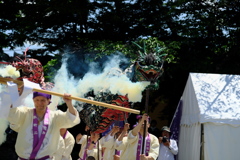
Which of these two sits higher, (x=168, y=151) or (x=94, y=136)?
(x=94, y=136)

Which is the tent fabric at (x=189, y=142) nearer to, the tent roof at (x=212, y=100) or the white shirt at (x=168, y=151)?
the tent roof at (x=212, y=100)

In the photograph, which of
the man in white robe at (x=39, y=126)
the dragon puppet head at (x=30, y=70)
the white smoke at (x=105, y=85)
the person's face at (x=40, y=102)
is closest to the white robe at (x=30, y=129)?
the man in white robe at (x=39, y=126)

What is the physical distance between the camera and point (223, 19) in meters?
13.1

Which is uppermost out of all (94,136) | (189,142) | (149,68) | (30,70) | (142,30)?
(142,30)

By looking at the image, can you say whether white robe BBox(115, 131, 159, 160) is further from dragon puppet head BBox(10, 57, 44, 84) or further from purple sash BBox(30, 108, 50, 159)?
purple sash BBox(30, 108, 50, 159)

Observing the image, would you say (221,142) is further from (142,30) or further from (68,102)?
(142,30)

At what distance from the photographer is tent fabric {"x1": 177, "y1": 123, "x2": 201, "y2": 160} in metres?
8.78

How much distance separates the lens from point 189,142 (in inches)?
366

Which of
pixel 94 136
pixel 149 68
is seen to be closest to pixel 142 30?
pixel 94 136

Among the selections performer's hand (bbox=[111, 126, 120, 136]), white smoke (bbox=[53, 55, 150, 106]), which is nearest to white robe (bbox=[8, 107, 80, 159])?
white smoke (bbox=[53, 55, 150, 106])

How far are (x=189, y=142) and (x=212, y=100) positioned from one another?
3.67 feet

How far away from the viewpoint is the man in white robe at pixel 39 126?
15.5ft

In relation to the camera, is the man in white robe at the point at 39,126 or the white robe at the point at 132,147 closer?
the man in white robe at the point at 39,126

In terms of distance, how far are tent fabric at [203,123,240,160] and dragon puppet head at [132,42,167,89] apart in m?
2.41
